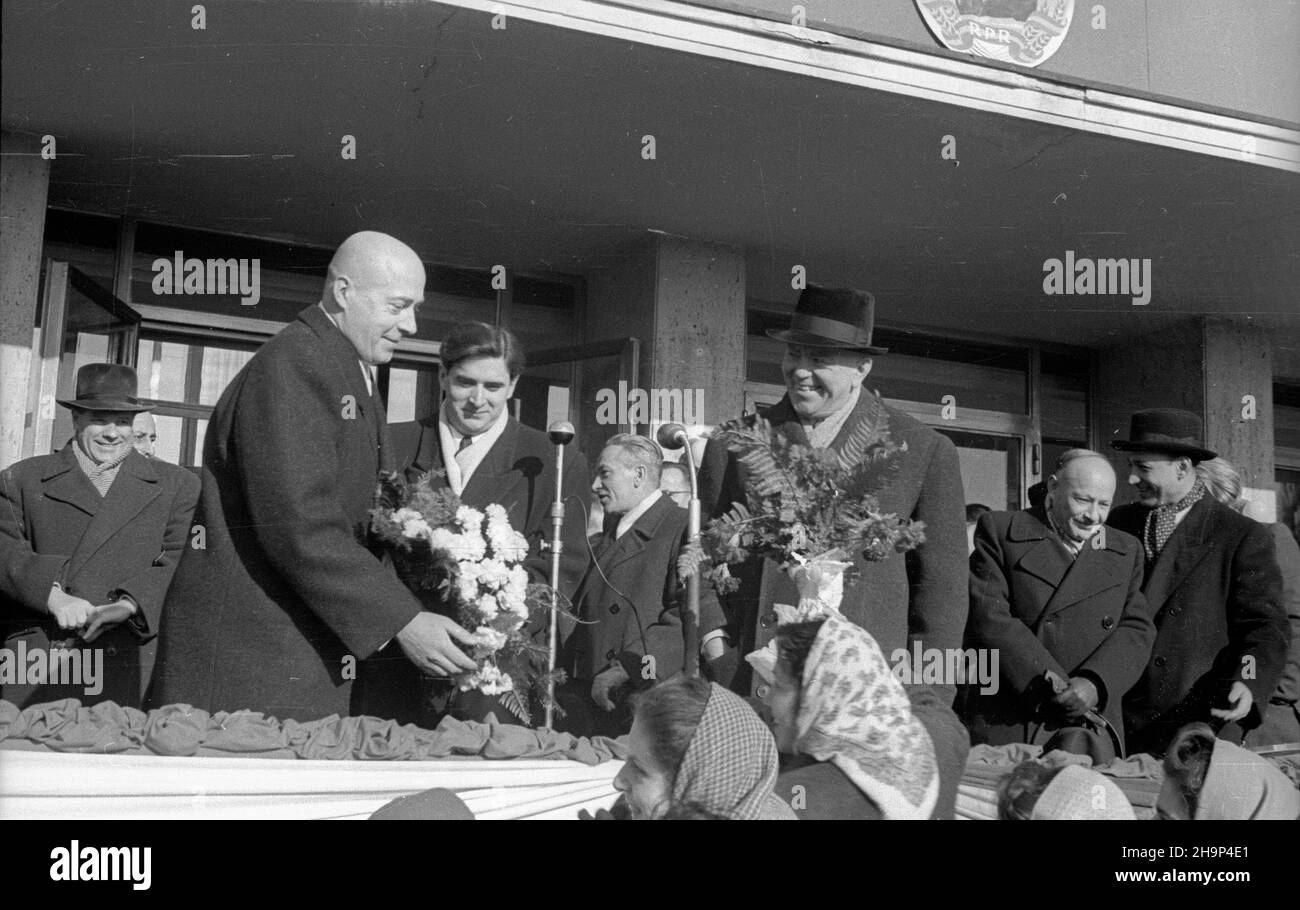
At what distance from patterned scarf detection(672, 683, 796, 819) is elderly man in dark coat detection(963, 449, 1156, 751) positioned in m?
1.22

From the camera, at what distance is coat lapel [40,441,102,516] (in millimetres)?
4094

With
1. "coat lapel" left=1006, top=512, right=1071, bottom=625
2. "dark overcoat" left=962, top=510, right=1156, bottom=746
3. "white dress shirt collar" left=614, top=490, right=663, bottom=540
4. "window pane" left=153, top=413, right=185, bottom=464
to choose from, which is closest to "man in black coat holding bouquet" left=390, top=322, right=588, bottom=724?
"white dress shirt collar" left=614, top=490, right=663, bottom=540

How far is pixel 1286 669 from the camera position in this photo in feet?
15.5

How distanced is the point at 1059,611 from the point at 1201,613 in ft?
Answer: 1.56

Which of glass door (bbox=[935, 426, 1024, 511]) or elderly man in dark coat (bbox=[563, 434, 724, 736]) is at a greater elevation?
glass door (bbox=[935, 426, 1024, 511])

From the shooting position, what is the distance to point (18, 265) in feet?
14.1

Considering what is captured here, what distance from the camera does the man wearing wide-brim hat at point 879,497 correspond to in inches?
168

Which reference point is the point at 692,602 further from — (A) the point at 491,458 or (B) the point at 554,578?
(A) the point at 491,458

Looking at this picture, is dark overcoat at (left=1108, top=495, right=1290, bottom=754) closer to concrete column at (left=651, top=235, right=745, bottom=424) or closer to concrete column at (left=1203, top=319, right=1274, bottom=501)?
concrete column at (left=1203, top=319, right=1274, bottom=501)

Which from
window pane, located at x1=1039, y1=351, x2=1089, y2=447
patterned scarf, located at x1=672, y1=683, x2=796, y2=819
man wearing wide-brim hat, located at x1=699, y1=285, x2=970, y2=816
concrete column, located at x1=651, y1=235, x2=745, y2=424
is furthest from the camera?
window pane, located at x1=1039, y1=351, x2=1089, y2=447

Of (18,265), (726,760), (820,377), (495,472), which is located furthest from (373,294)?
(726,760)

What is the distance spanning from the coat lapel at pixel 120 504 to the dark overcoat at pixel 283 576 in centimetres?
24

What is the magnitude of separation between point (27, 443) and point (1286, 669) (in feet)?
12.2
